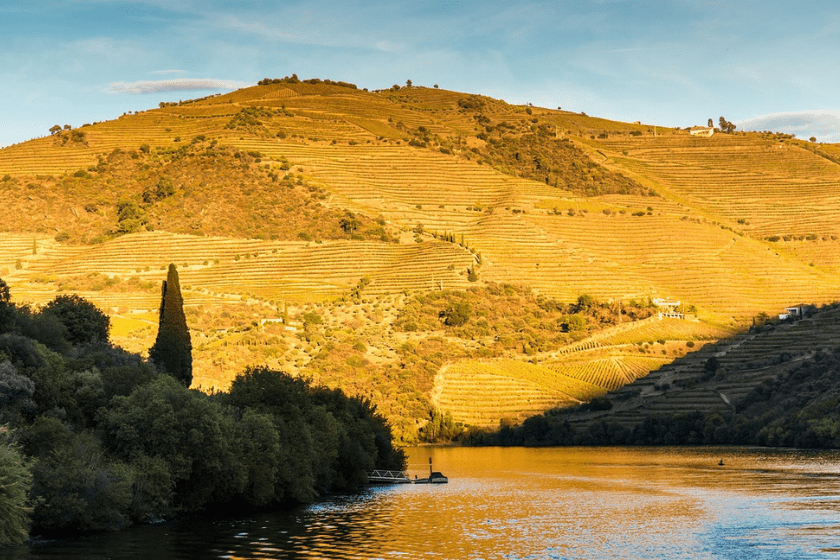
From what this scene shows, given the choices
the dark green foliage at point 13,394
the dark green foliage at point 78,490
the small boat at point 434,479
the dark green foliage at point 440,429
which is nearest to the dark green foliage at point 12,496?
the dark green foliage at point 78,490

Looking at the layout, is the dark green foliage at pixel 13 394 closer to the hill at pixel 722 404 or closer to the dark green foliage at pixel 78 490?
the dark green foliage at pixel 78 490

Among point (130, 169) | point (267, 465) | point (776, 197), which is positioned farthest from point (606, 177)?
point (267, 465)

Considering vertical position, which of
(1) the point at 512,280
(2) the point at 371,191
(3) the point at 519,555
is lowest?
(3) the point at 519,555

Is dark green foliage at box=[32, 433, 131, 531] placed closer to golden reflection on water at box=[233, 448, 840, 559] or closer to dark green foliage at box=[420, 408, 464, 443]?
golden reflection on water at box=[233, 448, 840, 559]

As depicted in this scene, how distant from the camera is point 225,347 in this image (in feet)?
364

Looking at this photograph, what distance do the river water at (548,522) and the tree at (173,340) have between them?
13833mm

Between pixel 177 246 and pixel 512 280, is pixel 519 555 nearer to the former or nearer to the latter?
pixel 512 280

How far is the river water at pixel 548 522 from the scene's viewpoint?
42.1 meters

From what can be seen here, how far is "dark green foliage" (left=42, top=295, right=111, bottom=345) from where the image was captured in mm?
67688

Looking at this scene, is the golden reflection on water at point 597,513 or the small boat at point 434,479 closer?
the golden reflection on water at point 597,513

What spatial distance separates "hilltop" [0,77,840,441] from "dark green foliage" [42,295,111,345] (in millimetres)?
27336

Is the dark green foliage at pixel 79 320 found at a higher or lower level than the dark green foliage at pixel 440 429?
higher

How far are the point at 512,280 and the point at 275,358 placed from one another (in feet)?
123

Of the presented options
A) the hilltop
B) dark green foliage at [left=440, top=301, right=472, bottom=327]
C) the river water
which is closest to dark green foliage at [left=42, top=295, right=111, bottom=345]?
the river water
